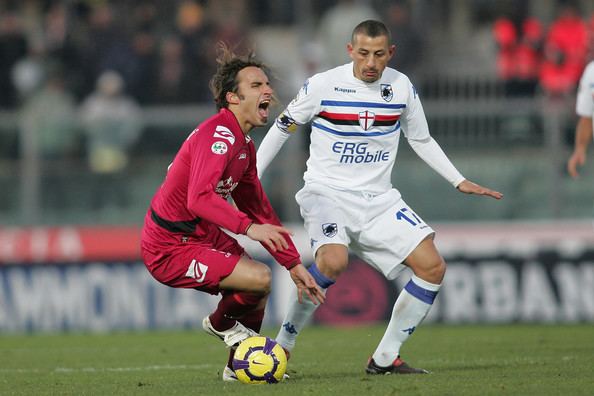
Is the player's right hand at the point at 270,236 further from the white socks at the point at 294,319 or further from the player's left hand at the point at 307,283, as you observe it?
the white socks at the point at 294,319

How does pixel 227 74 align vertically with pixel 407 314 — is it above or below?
above

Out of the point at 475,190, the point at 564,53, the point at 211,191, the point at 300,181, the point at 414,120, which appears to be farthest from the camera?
the point at 564,53

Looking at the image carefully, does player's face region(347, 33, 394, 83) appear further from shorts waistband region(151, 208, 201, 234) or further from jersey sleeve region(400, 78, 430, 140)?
shorts waistband region(151, 208, 201, 234)

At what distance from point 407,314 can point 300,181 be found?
262 inches

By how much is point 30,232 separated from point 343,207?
24.5 ft

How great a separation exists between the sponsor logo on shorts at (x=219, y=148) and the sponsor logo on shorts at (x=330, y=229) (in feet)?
4.03

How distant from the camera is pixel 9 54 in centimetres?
1777

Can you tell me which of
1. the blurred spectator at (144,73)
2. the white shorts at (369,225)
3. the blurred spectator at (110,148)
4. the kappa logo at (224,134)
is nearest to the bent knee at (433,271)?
the white shorts at (369,225)

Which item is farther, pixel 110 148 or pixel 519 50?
pixel 519 50

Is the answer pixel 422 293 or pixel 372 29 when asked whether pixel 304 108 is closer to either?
pixel 372 29

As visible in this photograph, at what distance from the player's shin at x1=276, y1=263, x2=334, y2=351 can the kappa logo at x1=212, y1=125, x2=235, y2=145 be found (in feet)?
3.98

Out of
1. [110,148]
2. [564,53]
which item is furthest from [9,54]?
[564,53]

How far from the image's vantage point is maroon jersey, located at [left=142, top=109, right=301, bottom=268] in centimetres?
744

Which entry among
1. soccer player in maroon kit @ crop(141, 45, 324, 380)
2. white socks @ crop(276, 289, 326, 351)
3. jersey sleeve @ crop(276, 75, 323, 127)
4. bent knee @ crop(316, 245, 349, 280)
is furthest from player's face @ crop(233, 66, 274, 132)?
white socks @ crop(276, 289, 326, 351)
